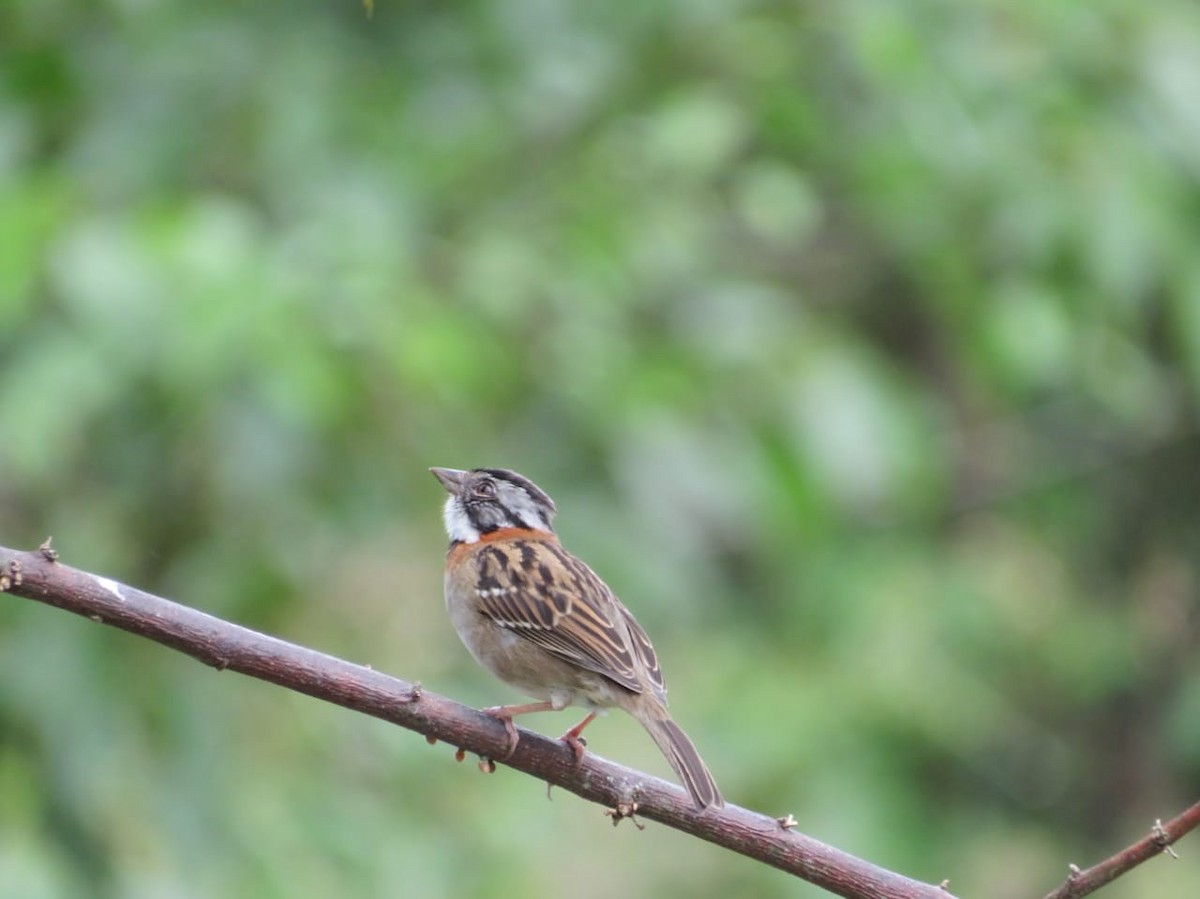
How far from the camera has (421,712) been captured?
2.97m

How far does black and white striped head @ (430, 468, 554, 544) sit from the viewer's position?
4727 mm

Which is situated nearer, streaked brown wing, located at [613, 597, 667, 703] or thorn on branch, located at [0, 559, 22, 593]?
thorn on branch, located at [0, 559, 22, 593]

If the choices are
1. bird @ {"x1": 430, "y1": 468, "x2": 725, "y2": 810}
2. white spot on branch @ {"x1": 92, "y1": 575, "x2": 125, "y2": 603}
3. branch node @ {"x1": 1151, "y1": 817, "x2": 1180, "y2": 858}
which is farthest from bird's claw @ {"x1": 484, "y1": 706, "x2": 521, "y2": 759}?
branch node @ {"x1": 1151, "y1": 817, "x2": 1180, "y2": 858}

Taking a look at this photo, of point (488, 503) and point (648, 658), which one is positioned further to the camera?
point (488, 503)

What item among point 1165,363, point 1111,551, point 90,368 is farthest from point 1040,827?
point 90,368

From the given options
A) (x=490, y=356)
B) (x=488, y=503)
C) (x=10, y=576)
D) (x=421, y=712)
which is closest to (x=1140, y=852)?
(x=421, y=712)

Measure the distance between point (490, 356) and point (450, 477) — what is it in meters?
0.44

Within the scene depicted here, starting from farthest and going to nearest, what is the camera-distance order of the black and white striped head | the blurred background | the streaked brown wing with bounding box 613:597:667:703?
the black and white striped head → the blurred background → the streaked brown wing with bounding box 613:597:667:703

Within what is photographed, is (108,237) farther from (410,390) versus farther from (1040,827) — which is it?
(1040,827)

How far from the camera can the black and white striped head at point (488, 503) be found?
4.73 metres

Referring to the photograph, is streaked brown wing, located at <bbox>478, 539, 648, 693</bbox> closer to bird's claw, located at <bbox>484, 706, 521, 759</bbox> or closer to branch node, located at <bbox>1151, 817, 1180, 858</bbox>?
bird's claw, located at <bbox>484, 706, 521, 759</bbox>

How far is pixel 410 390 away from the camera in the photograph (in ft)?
16.0

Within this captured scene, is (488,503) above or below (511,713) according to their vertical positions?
above

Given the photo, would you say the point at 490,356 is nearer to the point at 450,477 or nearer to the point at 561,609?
the point at 450,477
